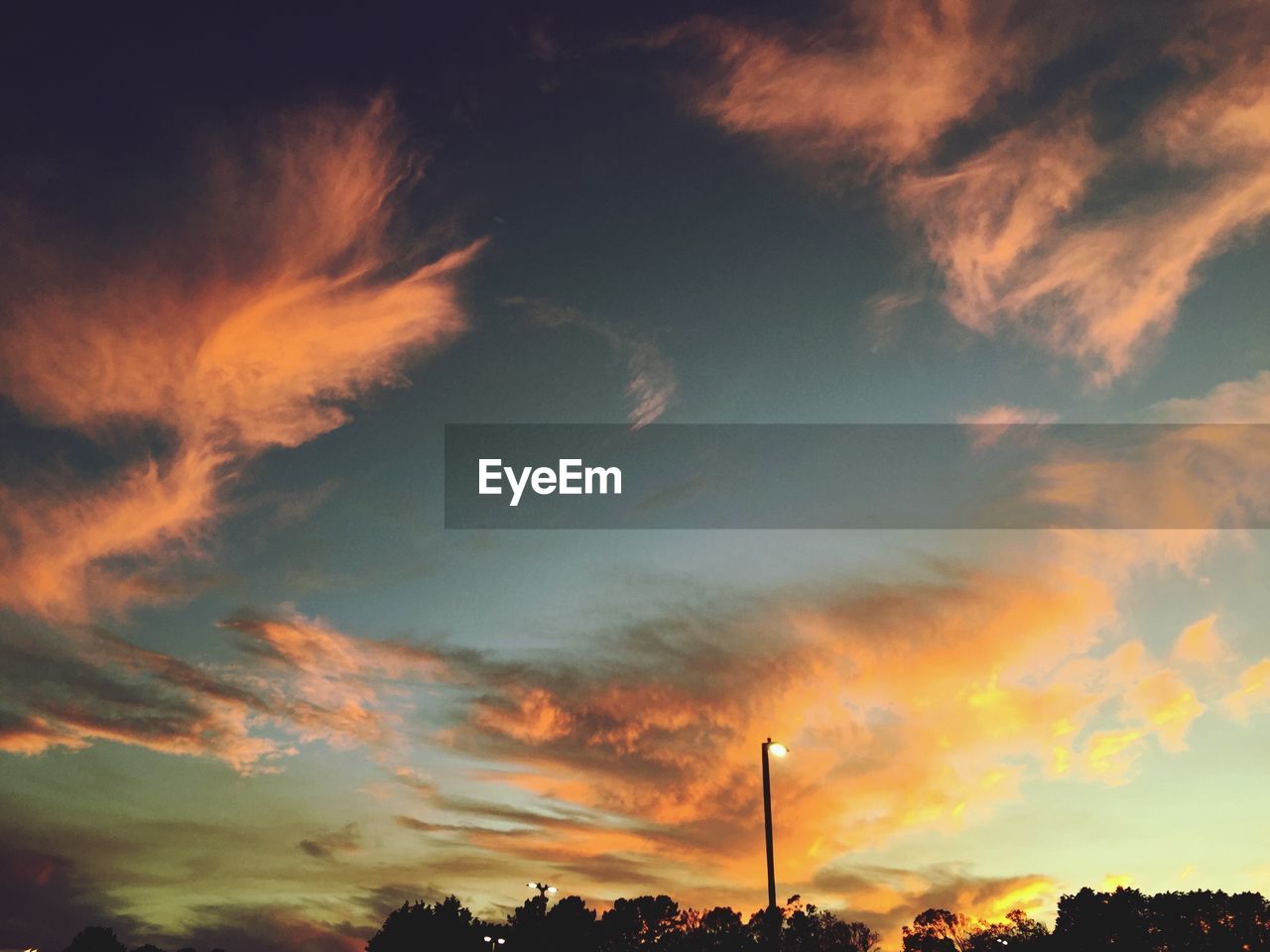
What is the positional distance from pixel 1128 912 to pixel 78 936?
492 ft

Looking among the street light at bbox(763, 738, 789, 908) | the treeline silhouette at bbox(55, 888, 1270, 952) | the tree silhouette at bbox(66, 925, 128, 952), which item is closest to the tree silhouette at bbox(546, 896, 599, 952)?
the treeline silhouette at bbox(55, 888, 1270, 952)

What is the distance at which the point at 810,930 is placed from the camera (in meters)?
164

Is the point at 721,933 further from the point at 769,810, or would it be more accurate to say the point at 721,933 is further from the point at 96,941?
the point at 769,810

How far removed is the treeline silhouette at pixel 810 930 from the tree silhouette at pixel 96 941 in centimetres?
16

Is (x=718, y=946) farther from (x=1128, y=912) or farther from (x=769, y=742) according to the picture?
(x=769, y=742)

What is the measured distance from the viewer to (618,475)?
25.4 metres

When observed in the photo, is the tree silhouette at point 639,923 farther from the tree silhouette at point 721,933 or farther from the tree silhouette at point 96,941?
the tree silhouette at point 96,941

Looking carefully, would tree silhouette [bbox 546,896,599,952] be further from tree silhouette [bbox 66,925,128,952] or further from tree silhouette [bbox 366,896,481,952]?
tree silhouette [bbox 66,925,128,952]

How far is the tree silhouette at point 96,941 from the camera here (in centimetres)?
14938

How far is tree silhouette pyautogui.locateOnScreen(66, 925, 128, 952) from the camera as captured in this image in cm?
14938

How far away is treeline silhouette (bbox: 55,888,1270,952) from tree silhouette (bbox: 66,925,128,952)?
0.53ft

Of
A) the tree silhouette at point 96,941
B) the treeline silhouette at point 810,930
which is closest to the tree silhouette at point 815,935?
the treeline silhouette at point 810,930

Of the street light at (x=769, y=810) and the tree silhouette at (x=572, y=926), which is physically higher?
the street light at (x=769, y=810)

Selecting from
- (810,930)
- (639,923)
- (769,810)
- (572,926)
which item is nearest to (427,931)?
(572,926)
